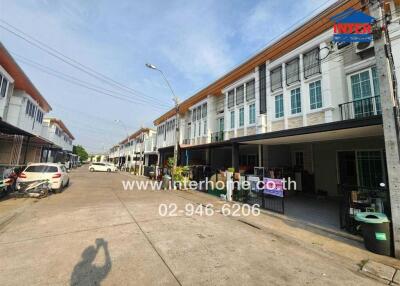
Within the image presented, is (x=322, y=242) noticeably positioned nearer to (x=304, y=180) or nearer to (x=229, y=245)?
(x=229, y=245)

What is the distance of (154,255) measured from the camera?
14.1 feet

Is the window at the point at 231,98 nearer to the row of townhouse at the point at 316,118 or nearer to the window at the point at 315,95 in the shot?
the row of townhouse at the point at 316,118

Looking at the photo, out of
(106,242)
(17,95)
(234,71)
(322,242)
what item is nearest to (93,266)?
(106,242)

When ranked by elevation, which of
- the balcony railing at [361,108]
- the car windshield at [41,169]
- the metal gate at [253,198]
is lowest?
the metal gate at [253,198]

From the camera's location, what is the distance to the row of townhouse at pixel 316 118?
26.1 ft

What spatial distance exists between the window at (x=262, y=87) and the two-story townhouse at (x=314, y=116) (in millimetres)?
75

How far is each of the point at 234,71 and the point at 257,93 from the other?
2995 mm

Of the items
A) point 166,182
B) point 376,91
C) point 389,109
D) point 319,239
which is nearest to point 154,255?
point 319,239

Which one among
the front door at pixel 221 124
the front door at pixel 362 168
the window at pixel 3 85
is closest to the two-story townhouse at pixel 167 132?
the front door at pixel 221 124

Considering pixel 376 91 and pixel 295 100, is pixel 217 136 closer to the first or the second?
pixel 295 100

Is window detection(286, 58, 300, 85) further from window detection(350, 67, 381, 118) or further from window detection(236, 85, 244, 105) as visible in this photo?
window detection(236, 85, 244, 105)

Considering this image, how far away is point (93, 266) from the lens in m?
3.73

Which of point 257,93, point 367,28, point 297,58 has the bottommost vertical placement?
point 367,28

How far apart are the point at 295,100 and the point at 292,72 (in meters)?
1.82
